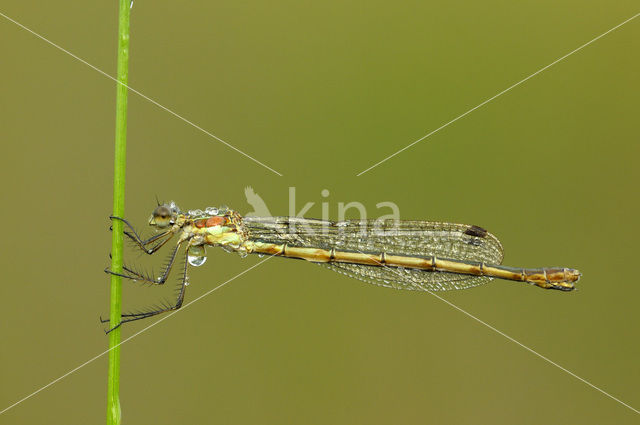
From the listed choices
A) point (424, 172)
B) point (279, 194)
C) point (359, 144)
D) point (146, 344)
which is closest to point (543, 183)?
point (424, 172)

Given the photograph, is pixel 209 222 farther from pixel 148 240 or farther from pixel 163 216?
pixel 148 240

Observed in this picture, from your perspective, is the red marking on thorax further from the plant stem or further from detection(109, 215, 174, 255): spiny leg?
the plant stem

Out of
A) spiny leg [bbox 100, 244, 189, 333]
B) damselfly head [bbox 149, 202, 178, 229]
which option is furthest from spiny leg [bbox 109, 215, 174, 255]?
spiny leg [bbox 100, 244, 189, 333]
